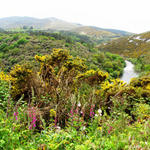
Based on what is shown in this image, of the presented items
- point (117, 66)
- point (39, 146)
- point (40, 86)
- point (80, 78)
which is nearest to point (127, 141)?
point (39, 146)

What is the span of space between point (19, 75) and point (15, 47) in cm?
3201

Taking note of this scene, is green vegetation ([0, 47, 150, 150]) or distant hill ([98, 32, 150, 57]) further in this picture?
distant hill ([98, 32, 150, 57])

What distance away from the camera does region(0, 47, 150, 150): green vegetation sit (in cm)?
184

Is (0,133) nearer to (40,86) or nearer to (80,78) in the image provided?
(40,86)

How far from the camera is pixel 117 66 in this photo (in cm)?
4425

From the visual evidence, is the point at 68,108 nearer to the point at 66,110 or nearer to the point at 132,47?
the point at 66,110

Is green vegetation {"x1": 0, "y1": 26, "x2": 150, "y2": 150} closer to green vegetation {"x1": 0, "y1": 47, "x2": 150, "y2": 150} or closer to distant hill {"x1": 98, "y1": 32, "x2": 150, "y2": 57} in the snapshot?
green vegetation {"x1": 0, "y1": 47, "x2": 150, "y2": 150}

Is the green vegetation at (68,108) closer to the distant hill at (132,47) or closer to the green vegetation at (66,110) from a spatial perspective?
the green vegetation at (66,110)

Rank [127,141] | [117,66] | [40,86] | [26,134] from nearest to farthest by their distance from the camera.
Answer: [127,141], [26,134], [40,86], [117,66]

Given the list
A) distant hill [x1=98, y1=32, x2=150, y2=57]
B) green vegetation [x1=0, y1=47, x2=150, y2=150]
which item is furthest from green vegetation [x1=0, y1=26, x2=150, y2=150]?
distant hill [x1=98, y1=32, x2=150, y2=57]

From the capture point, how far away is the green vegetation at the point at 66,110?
1841 mm

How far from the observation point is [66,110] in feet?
10.8

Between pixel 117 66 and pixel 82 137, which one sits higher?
pixel 82 137

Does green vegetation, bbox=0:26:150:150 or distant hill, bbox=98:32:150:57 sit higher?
distant hill, bbox=98:32:150:57
